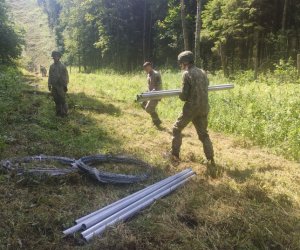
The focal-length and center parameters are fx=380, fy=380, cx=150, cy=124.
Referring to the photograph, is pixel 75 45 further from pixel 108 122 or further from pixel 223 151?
pixel 223 151

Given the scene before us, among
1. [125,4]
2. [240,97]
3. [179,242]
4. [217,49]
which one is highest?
[125,4]

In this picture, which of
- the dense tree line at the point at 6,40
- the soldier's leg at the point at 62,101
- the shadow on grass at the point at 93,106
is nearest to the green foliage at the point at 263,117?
the shadow on grass at the point at 93,106

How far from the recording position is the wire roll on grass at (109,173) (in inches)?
242

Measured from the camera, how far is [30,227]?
180 inches

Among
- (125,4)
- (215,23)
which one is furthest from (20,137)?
(125,4)

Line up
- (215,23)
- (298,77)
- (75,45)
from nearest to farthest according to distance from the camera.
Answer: (298,77) < (215,23) < (75,45)

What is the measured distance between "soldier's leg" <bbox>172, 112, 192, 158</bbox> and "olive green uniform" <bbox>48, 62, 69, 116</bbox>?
202 inches

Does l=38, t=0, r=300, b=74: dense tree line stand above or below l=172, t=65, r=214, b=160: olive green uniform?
above

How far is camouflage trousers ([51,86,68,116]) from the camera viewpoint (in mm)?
11578

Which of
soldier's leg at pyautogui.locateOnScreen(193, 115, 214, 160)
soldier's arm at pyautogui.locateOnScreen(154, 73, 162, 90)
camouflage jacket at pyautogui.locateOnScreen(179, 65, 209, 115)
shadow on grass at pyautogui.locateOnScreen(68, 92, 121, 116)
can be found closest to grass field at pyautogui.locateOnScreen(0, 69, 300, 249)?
soldier's leg at pyautogui.locateOnScreen(193, 115, 214, 160)

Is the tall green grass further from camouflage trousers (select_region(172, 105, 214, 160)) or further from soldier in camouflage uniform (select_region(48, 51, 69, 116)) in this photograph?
soldier in camouflage uniform (select_region(48, 51, 69, 116))

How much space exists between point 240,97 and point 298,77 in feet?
16.8

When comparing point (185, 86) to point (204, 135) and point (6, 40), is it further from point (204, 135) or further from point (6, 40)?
point (6, 40)

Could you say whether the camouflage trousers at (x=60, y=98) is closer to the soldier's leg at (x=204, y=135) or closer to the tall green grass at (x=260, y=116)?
the tall green grass at (x=260, y=116)
